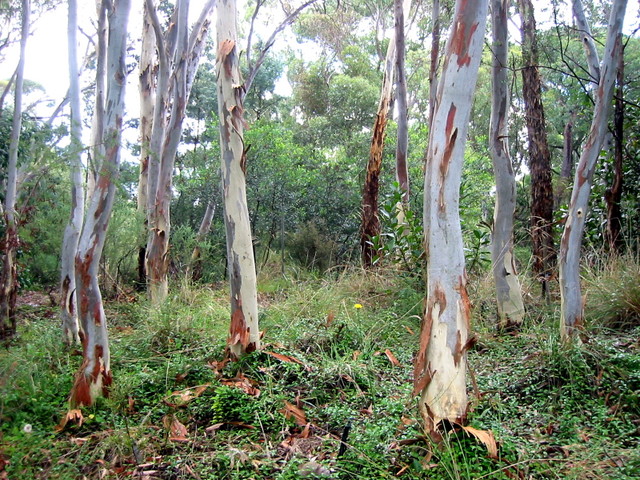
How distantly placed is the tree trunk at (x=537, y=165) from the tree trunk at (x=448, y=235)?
4148 mm

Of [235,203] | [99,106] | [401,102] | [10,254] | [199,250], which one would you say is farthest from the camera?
[199,250]

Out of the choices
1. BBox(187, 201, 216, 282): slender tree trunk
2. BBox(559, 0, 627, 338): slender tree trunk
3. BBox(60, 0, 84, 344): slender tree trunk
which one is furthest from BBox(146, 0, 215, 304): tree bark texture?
BBox(559, 0, 627, 338): slender tree trunk

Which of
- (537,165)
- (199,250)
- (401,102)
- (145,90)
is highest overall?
(145,90)

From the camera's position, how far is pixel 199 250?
38.6 feet

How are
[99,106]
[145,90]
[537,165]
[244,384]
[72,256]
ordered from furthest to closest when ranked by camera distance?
[145,90] < [537,165] < [72,256] < [99,106] < [244,384]

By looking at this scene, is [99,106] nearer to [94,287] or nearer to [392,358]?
[94,287]

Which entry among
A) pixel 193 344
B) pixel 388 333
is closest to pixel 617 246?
pixel 388 333

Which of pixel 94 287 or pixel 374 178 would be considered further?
pixel 374 178

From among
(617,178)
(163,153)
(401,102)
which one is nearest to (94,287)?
(163,153)

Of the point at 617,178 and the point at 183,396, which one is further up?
the point at 617,178

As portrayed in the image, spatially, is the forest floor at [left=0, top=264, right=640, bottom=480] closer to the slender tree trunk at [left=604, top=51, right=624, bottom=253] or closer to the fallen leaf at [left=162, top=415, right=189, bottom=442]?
the fallen leaf at [left=162, top=415, right=189, bottom=442]

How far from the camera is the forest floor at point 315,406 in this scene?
11.5ft

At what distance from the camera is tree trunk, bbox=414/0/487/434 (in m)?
3.63

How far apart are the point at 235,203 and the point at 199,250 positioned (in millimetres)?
6509
